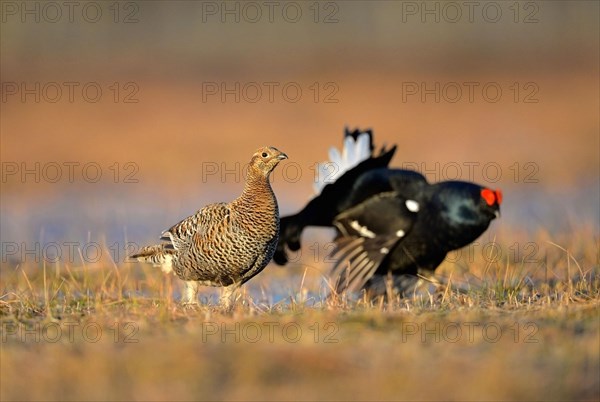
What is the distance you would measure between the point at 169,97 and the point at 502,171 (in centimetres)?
1166

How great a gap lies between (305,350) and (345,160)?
378cm

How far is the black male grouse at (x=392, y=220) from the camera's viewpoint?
27.2 ft

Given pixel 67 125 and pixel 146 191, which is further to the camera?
pixel 67 125

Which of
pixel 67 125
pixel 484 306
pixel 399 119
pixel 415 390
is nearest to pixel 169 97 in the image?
pixel 67 125

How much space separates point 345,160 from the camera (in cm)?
952

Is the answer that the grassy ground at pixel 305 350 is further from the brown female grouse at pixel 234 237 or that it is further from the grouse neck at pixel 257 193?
the grouse neck at pixel 257 193

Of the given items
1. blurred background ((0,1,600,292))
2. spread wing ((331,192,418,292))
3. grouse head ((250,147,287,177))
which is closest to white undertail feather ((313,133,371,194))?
spread wing ((331,192,418,292))

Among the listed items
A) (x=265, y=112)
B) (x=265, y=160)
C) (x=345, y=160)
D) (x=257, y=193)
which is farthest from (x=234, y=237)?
(x=265, y=112)

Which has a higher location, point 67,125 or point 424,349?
point 67,125

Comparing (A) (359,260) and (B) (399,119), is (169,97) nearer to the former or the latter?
(B) (399,119)

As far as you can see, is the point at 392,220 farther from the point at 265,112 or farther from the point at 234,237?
the point at 265,112

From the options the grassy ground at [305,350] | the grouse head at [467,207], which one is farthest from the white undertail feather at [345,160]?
the grassy ground at [305,350]

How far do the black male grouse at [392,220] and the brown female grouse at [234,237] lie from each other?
0.96 meters

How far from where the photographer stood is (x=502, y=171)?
17031 mm
